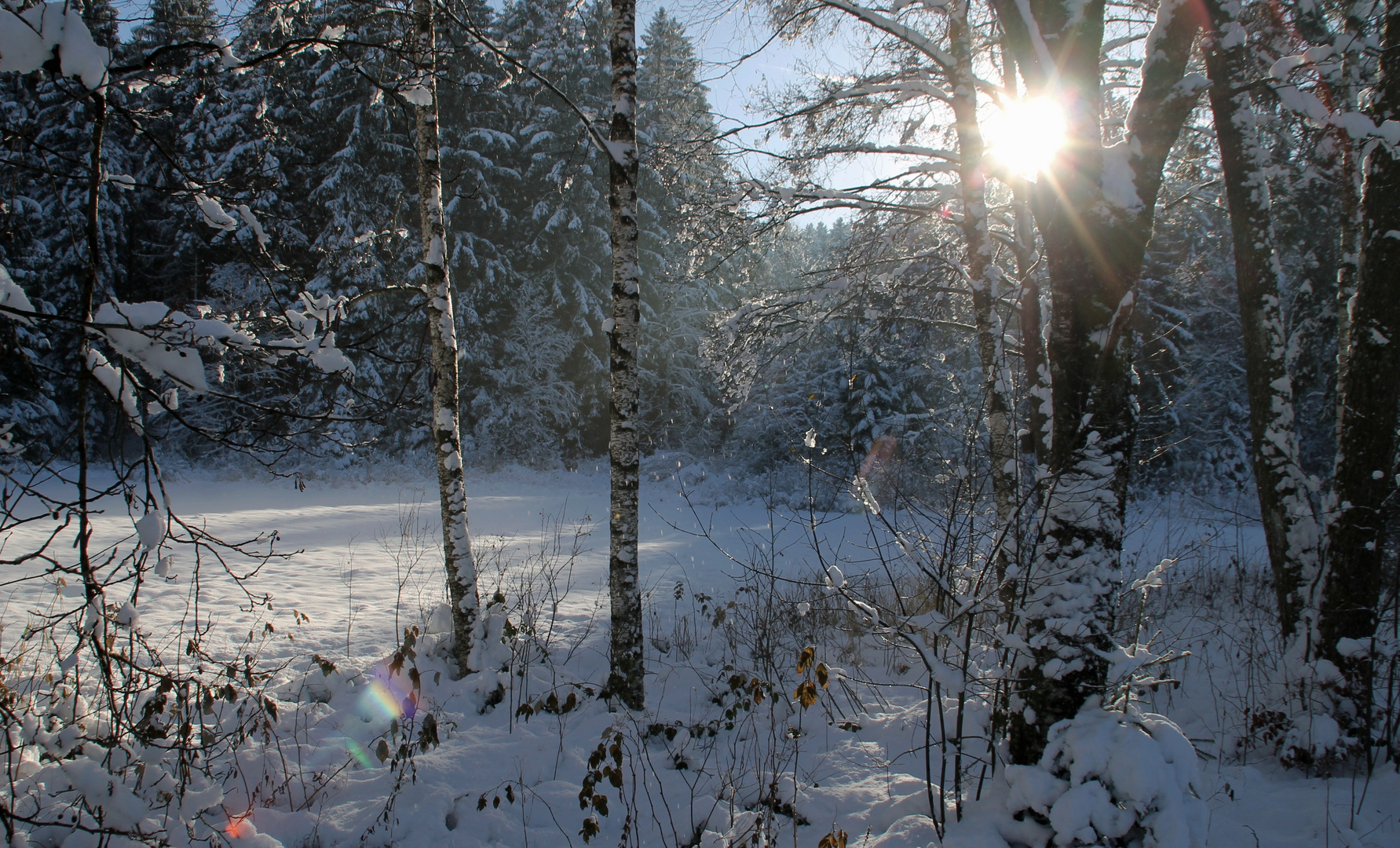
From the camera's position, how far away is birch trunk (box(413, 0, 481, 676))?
438 cm

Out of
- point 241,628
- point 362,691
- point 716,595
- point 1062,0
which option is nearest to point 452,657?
point 362,691

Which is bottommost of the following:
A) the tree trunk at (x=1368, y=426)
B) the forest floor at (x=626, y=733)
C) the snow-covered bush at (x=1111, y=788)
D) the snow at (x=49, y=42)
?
the forest floor at (x=626, y=733)

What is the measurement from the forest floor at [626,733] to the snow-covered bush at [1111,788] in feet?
0.82

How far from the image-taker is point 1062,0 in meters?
2.69

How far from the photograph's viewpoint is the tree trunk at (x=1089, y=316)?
262 centimetres

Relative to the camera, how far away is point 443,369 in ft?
14.8

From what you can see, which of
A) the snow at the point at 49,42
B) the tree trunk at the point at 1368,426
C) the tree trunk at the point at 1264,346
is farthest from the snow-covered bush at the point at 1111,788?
the snow at the point at 49,42

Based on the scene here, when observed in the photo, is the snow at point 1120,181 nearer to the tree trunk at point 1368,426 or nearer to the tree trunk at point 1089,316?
the tree trunk at point 1089,316

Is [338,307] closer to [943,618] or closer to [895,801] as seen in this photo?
[943,618]

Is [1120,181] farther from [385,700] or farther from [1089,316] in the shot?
[385,700]

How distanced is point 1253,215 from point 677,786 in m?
5.40

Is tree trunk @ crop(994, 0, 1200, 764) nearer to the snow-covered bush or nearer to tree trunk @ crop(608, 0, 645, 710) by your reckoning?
the snow-covered bush

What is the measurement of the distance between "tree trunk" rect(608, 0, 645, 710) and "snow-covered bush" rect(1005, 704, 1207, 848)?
260 cm

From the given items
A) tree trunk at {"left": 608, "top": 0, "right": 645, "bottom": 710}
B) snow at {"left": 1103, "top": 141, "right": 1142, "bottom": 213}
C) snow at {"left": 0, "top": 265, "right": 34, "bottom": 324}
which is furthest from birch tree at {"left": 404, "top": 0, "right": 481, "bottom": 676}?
snow at {"left": 1103, "top": 141, "right": 1142, "bottom": 213}
